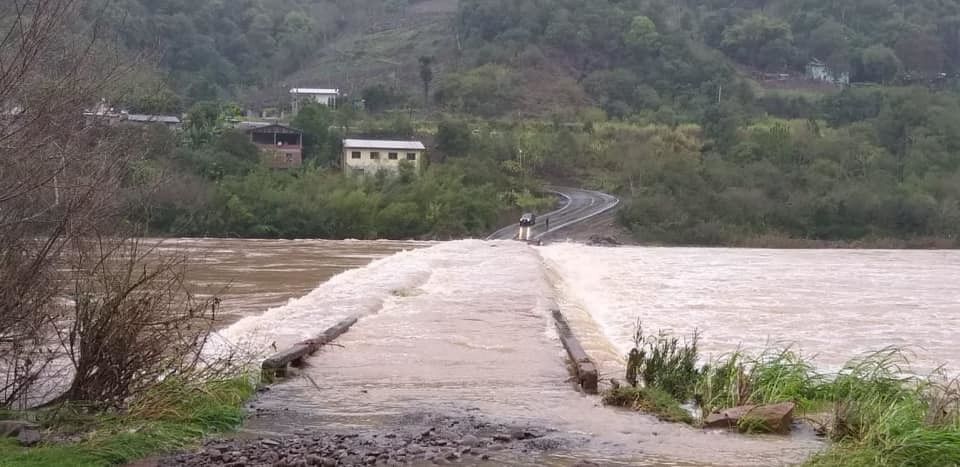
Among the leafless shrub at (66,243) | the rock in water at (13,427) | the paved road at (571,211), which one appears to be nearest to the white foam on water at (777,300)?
the leafless shrub at (66,243)

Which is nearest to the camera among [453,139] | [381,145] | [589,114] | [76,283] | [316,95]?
[76,283]

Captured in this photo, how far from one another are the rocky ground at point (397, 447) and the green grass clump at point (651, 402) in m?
1.12

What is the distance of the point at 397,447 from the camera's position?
22.7 ft

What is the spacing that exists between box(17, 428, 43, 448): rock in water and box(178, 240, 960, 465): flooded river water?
1.51 meters

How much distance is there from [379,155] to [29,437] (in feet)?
145

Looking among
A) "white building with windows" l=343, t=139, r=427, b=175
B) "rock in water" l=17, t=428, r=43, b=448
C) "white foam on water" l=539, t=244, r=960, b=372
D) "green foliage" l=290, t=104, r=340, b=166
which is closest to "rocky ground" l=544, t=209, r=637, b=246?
"white foam on water" l=539, t=244, r=960, b=372

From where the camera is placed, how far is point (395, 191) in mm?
46375

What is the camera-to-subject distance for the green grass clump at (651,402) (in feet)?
26.8

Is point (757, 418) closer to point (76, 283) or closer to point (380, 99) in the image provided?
point (76, 283)

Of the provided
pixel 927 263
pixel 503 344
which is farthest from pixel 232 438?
pixel 927 263

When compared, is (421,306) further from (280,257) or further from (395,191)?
(395,191)

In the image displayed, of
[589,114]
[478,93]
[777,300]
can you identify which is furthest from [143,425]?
[478,93]

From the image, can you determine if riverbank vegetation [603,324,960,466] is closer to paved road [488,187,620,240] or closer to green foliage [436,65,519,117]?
paved road [488,187,620,240]

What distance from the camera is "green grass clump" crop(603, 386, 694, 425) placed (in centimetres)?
817
